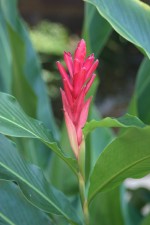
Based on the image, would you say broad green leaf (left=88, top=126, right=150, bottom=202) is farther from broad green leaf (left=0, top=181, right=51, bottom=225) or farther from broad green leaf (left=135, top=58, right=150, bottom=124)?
broad green leaf (left=135, top=58, right=150, bottom=124)

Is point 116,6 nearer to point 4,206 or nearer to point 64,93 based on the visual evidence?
point 64,93

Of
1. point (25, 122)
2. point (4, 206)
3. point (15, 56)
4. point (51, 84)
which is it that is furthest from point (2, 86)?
point (51, 84)

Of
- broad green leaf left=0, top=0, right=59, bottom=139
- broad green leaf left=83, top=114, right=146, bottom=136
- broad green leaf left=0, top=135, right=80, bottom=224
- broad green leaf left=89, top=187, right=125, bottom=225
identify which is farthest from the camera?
broad green leaf left=0, top=0, right=59, bottom=139

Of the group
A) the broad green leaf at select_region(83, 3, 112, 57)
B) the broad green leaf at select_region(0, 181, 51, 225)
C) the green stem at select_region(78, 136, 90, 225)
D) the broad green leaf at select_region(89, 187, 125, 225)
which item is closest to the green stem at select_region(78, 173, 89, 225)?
the green stem at select_region(78, 136, 90, 225)

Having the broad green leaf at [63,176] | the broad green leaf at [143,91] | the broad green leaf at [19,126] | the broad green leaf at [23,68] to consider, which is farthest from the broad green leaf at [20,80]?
the broad green leaf at [19,126]

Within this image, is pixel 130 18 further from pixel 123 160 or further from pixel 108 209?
pixel 108 209

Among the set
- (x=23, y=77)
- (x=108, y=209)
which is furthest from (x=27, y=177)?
(x=23, y=77)

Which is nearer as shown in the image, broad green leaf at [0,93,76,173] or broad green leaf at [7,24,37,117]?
broad green leaf at [0,93,76,173]
